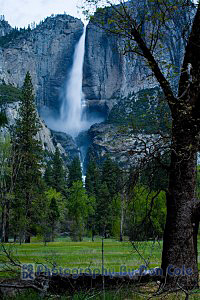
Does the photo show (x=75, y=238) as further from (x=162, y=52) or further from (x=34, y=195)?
(x=162, y=52)

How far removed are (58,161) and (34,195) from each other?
38381 mm

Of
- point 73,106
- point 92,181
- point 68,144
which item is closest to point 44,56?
point 73,106

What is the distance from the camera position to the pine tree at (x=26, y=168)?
31075 millimetres

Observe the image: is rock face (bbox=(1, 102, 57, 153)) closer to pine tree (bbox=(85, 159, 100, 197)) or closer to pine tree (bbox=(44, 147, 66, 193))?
pine tree (bbox=(44, 147, 66, 193))

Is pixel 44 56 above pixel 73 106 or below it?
above

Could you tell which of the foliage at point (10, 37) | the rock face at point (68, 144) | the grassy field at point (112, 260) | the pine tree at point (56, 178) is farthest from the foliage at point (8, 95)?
the grassy field at point (112, 260)

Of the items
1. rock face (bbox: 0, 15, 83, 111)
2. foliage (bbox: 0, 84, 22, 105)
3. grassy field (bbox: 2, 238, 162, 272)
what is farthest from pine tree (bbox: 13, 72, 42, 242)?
rock face (bbox: 0, 15, 83, 111)

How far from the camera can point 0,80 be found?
143m

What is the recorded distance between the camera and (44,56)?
18212 cm

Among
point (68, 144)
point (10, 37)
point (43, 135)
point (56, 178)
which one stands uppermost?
point (10, 37)

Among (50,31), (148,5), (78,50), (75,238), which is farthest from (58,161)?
(50,31)

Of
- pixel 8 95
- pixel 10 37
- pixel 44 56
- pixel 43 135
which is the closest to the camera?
pixel 8 95

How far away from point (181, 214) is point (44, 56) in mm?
186221

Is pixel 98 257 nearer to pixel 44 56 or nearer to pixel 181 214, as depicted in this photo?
pixel 181 214
